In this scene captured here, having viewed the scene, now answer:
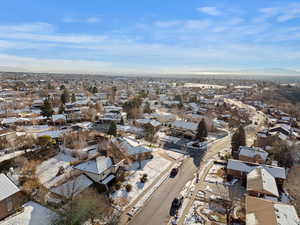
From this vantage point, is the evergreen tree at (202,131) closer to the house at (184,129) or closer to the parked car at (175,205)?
the house at (184,129)

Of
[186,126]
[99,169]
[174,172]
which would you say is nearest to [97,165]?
[99,169]

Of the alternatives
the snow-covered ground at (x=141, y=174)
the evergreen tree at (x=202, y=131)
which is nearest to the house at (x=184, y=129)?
the evergreen tree at (x=202, y=131)

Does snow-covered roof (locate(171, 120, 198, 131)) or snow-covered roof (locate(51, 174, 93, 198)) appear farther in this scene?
snow-covered roof (locate(171, 120, 198, 131))

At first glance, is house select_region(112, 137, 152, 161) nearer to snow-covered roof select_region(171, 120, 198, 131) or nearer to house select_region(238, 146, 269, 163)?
snow-covered roof select_region(171, 120, 198, 131)

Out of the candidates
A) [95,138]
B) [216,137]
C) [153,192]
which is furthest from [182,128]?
[153,192]

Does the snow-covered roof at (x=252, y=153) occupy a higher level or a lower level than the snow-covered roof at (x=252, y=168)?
higher

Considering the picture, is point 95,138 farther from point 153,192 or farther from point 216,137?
point 216,137

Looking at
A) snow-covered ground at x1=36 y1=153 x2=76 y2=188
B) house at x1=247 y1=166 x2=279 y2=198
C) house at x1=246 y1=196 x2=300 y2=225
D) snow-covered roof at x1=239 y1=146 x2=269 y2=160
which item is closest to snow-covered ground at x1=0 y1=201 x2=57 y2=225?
snow-covered ground at x1=36 y1=153 x2=76 y2=188
